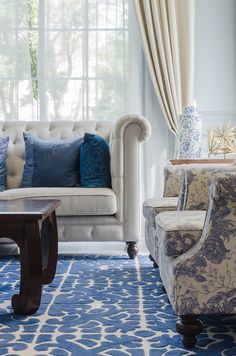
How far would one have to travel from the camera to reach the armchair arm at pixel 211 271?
186 cm

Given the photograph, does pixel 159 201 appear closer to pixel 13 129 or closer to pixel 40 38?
pixel 13 129

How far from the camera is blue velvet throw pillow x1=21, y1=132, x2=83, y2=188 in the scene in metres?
3.98

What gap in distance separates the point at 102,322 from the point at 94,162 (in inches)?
74.5

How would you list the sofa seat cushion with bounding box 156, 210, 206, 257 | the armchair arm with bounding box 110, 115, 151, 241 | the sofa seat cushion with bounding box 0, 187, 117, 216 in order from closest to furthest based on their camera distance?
the sofa seat cushion with bounding box 156, 210, 206, 257, the sofa seat cushion with bounding box 0, 187, 117, 216, the armchair arm with bounding box 110, 115, 151, 241

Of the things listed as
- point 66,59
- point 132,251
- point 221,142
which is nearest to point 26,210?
point 132,251

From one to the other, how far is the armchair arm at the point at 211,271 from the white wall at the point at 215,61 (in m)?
3.19

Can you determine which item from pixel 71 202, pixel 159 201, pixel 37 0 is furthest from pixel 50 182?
pixel 37 0

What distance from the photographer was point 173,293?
6.28ft

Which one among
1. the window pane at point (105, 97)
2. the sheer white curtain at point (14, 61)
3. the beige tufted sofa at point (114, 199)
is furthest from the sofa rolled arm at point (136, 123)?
the sheer white curtain at point (14, 61)

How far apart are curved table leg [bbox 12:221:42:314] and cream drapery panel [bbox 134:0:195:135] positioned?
9.12 ft

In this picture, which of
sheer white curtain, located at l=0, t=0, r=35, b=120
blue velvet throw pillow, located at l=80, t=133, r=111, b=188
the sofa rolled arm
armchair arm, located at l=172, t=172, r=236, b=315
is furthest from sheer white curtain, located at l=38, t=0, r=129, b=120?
armchair arm, located at l=172, t=172, r=236, b=315

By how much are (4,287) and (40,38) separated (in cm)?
283

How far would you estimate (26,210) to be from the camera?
2.42 m

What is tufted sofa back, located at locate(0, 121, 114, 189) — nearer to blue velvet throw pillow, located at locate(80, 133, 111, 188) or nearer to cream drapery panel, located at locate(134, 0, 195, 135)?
blue velvet throw pillow, located at locate(80, 133, 111, 188)
